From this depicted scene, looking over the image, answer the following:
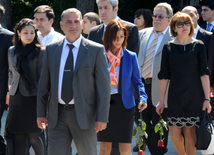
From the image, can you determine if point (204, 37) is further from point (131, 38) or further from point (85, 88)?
point (85, 88)

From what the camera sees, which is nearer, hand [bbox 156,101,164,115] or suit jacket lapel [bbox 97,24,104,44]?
hand [bbox 156,101,164,115]

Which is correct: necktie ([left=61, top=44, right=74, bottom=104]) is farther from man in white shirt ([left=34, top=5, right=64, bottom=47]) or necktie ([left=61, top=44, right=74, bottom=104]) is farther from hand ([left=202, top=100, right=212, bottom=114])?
man in white shirt ([left=34, top=5, right=64, bottom=47])

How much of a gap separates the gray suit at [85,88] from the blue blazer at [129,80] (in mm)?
890

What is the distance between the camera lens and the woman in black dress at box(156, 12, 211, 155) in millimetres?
6613

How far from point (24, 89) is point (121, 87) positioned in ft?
4.25

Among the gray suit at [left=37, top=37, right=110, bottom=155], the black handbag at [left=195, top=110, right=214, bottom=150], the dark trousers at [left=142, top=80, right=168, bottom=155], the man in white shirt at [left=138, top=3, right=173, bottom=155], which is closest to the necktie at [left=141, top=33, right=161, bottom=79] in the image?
the man in white shirt at [left=138, top=3, right=173, bottom=155]

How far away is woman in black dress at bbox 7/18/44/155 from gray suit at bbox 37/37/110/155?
1362mm

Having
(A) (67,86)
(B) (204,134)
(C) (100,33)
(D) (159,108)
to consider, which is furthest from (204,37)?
(A) (67,86)

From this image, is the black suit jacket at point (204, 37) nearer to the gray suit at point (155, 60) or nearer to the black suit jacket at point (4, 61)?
the gray suit at point (155, 60)

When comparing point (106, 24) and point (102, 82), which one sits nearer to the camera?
point (102, 82)

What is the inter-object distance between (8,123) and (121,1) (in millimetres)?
13279

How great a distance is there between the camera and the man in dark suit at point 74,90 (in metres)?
5.32

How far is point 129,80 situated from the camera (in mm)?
6348

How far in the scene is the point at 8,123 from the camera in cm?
694
